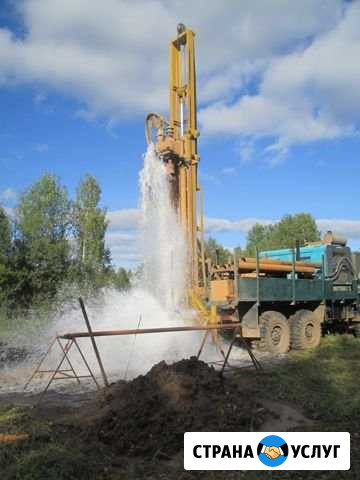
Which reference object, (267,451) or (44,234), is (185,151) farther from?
(44,234)

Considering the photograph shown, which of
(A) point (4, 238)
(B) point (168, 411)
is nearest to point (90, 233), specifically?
(A) point (4, 238)

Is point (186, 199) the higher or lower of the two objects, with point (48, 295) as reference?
higher

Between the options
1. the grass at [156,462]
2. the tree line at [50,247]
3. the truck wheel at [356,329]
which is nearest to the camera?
the grass at [156,462]

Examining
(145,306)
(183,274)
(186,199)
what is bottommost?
(145,306)

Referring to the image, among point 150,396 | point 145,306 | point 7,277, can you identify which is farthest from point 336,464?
point 7,277

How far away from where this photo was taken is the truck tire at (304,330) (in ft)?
40.5

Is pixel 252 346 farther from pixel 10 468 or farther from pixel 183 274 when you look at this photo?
pixel 10 468

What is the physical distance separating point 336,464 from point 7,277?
17.4 m

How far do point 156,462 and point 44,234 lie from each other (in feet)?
66.8

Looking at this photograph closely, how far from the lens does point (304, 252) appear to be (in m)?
14.5

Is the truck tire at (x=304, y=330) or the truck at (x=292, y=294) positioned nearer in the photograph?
the truck at (x=292, y=294)

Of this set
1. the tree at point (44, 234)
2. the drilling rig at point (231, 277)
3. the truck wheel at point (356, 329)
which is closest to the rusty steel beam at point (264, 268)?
the drilling rig at point (231, 277)

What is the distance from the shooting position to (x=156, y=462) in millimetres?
4633

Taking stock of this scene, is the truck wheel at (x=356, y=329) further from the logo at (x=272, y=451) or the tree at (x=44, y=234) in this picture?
the tree at (x=44, y=234)
